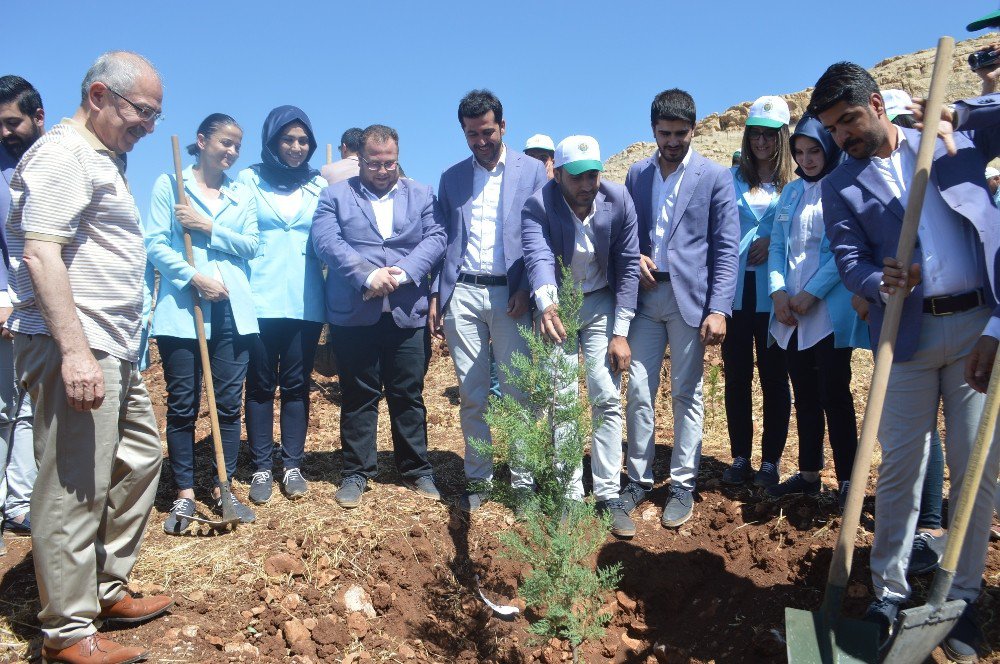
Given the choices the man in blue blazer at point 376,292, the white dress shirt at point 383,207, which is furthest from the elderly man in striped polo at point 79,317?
the white dress shirt at point 383,207

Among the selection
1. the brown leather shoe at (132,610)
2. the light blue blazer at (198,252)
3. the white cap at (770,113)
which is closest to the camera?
the brown leather shoe at (132,610)

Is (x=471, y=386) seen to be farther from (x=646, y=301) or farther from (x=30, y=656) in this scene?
(x=30, y=656)

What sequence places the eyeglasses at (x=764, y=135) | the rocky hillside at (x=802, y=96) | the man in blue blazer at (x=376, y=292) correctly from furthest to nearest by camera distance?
the rocky hillside at (x=802, y=96) → the man in blue blazer at (x=376, y=292) → the eyeglasses at (x=764, y=135)

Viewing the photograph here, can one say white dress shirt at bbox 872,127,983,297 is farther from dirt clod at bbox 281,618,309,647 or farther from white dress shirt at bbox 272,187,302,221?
white dress shirt at bbox 272,187,302,221

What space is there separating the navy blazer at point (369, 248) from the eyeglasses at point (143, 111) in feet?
5.12

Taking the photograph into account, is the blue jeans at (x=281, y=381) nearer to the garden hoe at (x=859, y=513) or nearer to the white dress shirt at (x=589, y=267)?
the white dress shirt at (x=589, y=267)

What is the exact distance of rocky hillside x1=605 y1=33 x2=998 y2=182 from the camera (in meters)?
15.3

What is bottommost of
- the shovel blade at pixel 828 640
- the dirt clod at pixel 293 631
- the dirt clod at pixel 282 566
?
the dirt clod at pixel 293 631

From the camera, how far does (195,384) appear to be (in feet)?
14.8

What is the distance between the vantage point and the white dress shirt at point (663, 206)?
439cm

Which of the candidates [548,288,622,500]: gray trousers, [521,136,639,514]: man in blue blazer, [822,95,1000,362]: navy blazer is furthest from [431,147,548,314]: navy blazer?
[822,95,1000,362]: navy blazer

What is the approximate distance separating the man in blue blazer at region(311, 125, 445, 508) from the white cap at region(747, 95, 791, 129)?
81.4 inches

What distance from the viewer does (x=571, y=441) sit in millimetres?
3477

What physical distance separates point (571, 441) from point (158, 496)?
2988mm
